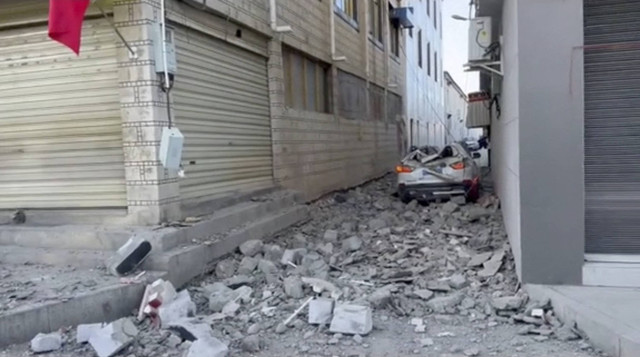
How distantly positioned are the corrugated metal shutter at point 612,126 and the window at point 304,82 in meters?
6.17

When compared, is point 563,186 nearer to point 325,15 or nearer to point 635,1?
point 635,1

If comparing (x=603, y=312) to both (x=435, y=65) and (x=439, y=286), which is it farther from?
(x=435, y=65)

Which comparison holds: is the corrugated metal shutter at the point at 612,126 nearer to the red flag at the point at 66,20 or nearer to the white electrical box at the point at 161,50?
the white electrical box at the point at 161,50

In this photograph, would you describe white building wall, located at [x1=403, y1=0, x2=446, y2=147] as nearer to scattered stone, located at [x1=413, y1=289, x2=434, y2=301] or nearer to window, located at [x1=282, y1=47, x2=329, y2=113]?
window, located at [x1=282, y1=47, x2=329, y2=113]

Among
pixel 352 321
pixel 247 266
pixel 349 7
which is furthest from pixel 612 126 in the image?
pixel 349 7

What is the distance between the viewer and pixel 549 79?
194 inches

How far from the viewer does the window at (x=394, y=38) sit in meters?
20.5

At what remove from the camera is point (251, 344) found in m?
4.27

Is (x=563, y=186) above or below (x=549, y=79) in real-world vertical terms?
below

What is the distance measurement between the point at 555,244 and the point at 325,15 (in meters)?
9.23

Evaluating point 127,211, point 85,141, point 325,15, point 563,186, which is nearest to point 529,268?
→ point 563,186

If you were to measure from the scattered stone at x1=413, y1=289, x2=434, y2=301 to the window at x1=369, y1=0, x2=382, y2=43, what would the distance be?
13.1 m

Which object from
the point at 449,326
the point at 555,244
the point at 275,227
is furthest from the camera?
the point at 275,227

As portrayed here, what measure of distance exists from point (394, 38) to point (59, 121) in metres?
16.9
